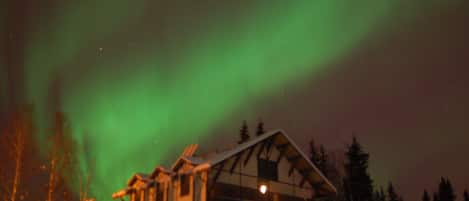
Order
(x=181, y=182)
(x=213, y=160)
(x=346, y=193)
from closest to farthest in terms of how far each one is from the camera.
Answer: (x=213, y=160)
(x=181, y=182)
(x=346, y=193)

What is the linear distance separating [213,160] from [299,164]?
8.08 meters

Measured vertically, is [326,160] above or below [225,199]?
above

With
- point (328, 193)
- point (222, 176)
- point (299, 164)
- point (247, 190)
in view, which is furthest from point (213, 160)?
point (328, 193)

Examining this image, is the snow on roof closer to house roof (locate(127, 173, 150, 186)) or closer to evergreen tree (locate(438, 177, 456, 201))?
house roof (locate(127, 173, 150, 186))

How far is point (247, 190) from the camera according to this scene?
106ft

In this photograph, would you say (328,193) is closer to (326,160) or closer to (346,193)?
(346,193)

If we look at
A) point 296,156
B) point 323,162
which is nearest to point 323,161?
point 323,162

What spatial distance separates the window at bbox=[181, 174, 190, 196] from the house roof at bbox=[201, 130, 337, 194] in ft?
4.86

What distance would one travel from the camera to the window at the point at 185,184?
32.0 meters

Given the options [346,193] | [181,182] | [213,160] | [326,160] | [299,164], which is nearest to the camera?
[213,160]

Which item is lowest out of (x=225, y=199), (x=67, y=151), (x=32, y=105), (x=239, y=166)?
(x=225, y=199)

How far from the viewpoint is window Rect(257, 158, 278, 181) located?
33.8 m

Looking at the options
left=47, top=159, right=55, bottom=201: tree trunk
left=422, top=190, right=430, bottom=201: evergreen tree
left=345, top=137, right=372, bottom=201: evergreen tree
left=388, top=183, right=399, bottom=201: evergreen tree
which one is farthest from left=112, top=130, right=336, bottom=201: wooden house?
left=422, top=190, right=430, bottom=201: evergreen tree

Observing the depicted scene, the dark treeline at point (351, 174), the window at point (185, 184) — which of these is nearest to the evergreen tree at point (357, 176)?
the dark treeline at point (351, 174)
